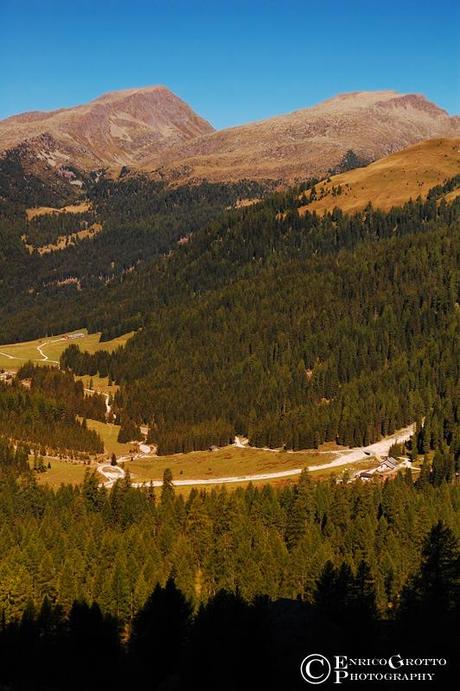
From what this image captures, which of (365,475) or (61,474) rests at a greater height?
(61,474)

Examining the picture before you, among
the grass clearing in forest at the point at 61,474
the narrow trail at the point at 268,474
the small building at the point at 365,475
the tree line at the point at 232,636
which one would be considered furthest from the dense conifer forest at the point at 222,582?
the narrow trail at the point at 268,474

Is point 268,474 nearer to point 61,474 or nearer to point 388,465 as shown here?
point 388,465

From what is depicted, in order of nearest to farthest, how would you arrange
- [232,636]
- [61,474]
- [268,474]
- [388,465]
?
1. [232,636]
2. [388,465]
3. [268,474]
4. [61,474]

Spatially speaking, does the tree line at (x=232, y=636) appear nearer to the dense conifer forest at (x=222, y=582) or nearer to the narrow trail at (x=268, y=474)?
the dense conifer forest at (x=222, y=582)

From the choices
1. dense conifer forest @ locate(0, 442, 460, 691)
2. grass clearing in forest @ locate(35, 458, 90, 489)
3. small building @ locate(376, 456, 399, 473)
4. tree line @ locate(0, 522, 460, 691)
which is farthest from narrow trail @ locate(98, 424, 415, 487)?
tree line @ locate(0, 522, 460, 691)

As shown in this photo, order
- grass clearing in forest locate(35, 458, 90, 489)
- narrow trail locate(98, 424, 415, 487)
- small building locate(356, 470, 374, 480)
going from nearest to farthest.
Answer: small building locate(356, 470, 374, 480) → grass clearing in forest locate(35, 458, 90, 489) → narrow trail locate(98, 424, 415, 487)

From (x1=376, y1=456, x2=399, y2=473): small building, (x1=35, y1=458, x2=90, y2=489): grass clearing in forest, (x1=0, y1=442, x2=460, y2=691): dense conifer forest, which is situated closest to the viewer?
(x1=0, y1=442, x2=460, y2=691): dense conifer forest

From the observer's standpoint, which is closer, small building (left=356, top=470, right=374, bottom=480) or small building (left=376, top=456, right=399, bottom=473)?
small building (left=356, top=470, right=374, bottom=480)

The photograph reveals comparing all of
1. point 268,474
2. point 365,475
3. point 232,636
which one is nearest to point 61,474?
point 268,474

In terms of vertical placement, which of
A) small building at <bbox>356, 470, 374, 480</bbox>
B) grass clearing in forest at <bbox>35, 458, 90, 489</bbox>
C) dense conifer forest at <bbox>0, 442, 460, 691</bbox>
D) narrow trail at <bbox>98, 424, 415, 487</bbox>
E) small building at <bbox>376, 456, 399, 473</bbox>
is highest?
dense conifer forest at <bbox>0, 442, 460, 691</bbox>

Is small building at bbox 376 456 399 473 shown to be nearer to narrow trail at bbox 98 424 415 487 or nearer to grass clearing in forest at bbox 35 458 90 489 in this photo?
narrow trail at bbox 98 424 415 487

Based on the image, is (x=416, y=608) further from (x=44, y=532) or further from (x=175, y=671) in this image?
(x=44, y=532)
